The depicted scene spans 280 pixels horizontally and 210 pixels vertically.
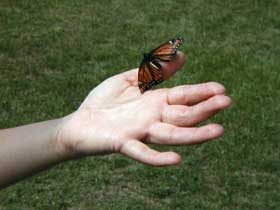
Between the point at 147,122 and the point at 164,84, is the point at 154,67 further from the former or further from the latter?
the point at 164,84

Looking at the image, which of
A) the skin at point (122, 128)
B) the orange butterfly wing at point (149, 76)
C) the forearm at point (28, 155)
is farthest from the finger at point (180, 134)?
the forearm at point (28, 155)

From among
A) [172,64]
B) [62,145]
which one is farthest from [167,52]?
[62,145]

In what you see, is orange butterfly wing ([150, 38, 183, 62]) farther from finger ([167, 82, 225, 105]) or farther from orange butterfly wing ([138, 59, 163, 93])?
finger ([167, 82, 225, 105])

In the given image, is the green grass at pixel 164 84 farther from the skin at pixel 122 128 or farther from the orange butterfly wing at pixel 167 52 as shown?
the orange butterfly wing at pixel 167 52

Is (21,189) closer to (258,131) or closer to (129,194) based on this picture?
(129,194)

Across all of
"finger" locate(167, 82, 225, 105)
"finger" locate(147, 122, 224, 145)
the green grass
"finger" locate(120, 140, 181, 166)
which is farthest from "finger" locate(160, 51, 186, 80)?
the green grass

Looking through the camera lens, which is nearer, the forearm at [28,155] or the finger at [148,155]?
the finger at [148,155]
